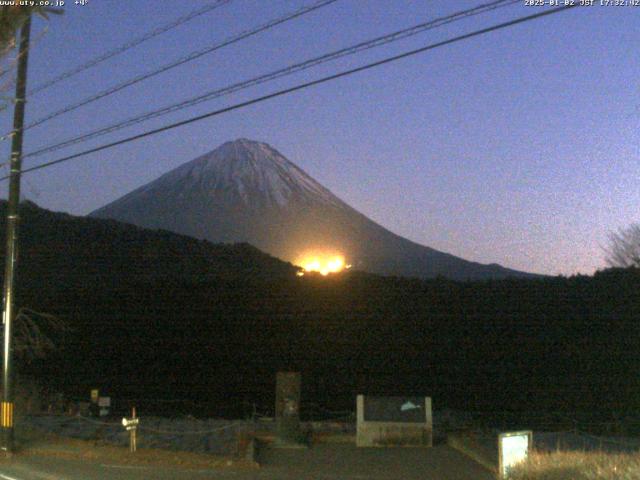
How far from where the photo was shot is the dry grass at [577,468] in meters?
9.12

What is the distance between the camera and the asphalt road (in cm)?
1349

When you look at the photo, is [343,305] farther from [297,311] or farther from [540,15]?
[540,15]

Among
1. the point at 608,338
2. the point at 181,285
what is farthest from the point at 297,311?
the point at 608,338

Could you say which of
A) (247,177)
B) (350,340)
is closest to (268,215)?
(247,177)

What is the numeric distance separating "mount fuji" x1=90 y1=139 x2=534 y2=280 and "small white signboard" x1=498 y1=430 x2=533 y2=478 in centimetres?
5990

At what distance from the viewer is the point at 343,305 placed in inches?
1519

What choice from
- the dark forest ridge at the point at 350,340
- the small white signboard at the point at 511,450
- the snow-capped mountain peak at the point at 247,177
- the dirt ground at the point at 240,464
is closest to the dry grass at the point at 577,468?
the small white signboard at the point at 511,450

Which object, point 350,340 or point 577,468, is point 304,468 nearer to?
point 577,468

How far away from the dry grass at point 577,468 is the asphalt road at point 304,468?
3.10 meters

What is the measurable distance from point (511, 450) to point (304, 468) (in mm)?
5156

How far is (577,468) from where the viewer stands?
33.1 ft

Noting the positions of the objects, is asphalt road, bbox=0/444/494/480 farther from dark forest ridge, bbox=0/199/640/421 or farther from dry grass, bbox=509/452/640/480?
dark forest ridge, bbox=0/199/640/421

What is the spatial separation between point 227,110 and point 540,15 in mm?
5289

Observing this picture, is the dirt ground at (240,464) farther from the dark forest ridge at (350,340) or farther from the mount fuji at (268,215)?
the mount fuji at (268,215)
